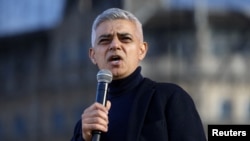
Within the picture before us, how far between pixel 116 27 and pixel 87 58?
44448 millimetres

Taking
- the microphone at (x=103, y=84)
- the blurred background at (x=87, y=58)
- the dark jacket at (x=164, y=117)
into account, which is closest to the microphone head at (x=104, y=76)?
the microphone at (x=103, y=84)

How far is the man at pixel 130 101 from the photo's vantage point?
2932mm

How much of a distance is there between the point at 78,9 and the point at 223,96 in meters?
8.15

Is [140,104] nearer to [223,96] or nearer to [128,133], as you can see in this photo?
[128,133]

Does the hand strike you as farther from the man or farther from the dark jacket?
the dark jacket

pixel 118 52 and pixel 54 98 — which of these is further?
pixel 54 98

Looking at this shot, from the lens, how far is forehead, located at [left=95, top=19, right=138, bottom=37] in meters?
3.09

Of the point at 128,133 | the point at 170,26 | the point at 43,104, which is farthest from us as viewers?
the point at 43,104

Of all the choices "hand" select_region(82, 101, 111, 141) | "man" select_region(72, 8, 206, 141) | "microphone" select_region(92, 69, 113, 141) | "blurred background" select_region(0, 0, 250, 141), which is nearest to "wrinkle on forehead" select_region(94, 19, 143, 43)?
"man" select_region(72, 8, 206, 141)

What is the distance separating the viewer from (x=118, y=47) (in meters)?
3.05

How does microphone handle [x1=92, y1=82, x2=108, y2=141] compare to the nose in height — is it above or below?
below

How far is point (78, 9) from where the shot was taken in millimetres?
47000

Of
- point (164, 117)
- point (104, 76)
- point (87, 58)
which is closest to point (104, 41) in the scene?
point (104, 76)

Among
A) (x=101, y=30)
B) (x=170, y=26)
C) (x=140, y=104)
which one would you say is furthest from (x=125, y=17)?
(x=170, y=26)
